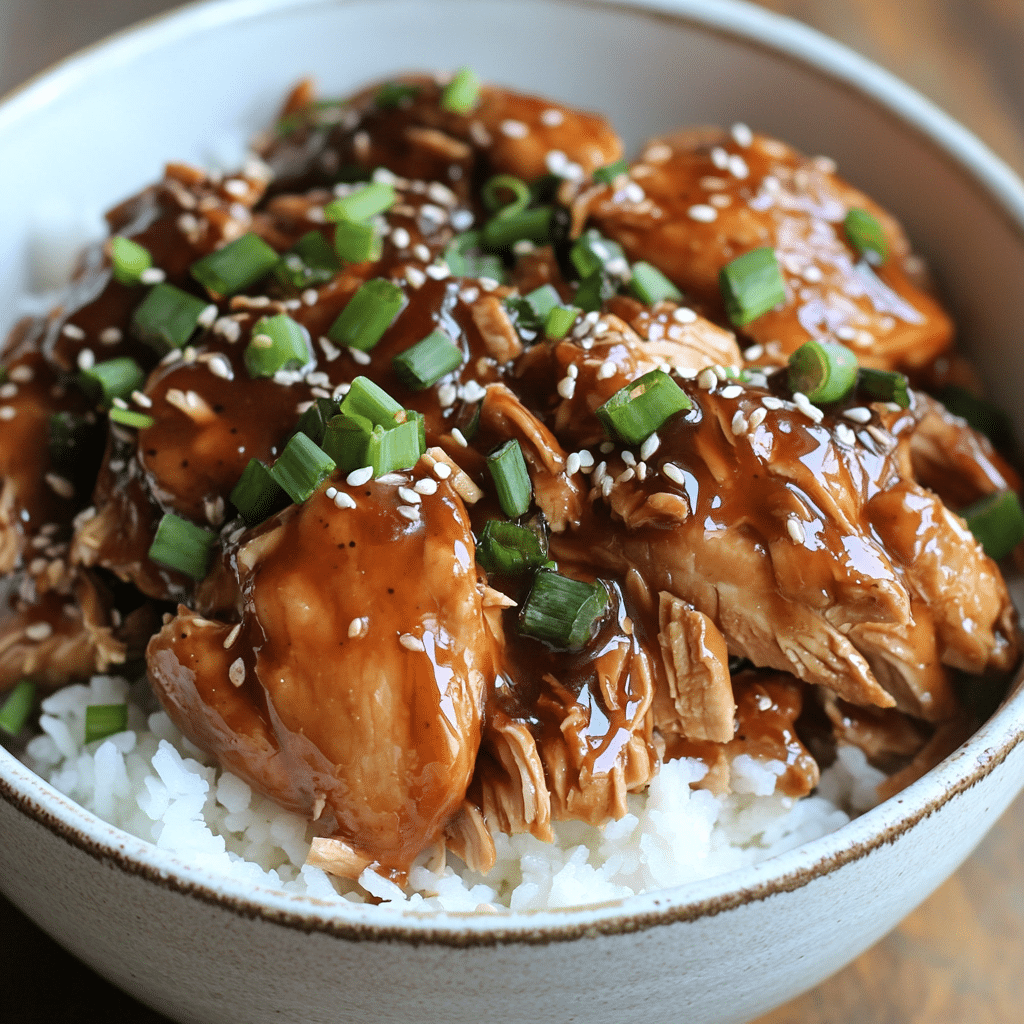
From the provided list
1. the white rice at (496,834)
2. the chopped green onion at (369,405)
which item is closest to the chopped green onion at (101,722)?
the white rice at (496,834)

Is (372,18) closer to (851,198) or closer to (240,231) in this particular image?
(240,231)

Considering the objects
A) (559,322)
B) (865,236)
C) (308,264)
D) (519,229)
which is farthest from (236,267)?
(865,236)

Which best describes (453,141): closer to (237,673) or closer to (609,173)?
(609,173)

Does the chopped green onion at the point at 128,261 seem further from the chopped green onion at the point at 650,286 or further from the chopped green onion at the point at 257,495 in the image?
the chopped green onion at the point at 650,286

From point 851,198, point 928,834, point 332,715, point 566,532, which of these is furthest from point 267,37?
point 928,834

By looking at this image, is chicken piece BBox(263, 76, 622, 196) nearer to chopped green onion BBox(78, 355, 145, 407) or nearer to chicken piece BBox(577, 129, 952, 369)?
chicken piece BBox(577, 129, 952, 369)

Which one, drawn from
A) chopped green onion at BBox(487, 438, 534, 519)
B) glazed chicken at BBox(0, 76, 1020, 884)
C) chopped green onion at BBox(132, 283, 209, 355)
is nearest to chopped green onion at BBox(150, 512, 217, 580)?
glazed chicken at BBox(0, 76, 1020, 884)
